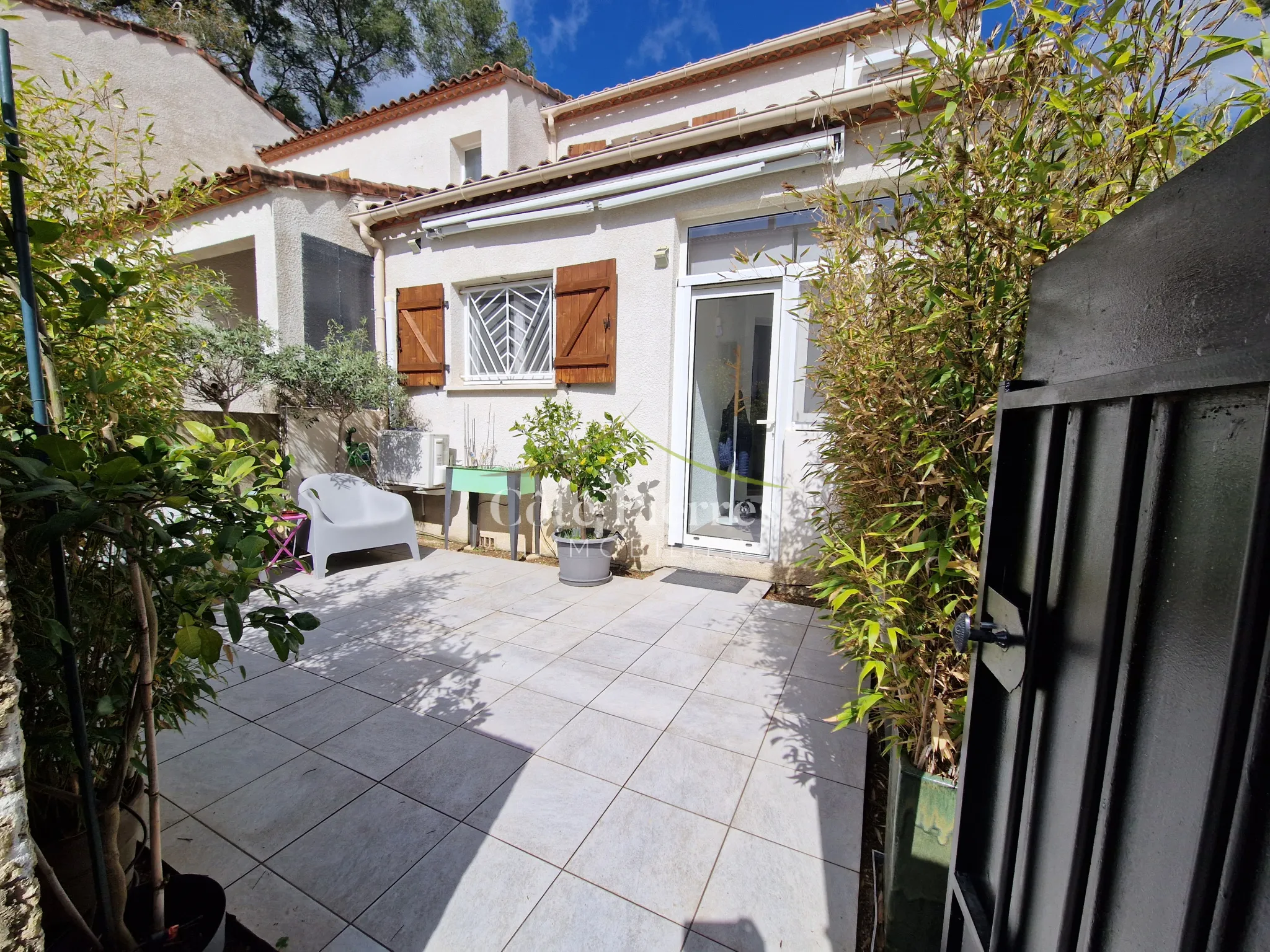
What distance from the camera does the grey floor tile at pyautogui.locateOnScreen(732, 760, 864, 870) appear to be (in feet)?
6.07

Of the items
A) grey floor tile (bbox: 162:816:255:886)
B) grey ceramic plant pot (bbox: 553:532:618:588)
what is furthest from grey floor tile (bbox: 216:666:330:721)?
grey ceramic plant pot (bbox: 553:532:618:588)

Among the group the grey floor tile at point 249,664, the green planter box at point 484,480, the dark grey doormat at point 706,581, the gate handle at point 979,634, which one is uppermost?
the gate handle at point 979,634

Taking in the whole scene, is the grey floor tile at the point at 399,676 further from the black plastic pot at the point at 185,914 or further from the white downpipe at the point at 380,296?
the white downpipe at the point at 380,296

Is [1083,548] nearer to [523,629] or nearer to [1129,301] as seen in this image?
[1129,301]

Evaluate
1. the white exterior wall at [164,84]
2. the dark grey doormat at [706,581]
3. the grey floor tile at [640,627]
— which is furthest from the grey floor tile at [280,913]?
the white exterior wall at [164,84]

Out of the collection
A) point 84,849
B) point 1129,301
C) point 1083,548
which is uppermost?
point 1129,301

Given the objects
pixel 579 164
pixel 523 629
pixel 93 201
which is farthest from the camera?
pixel 579 164

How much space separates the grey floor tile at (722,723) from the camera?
2422 mm

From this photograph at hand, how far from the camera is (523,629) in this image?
366cm

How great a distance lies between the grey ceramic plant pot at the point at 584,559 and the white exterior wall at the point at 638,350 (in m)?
0.61

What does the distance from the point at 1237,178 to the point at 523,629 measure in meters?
3.68

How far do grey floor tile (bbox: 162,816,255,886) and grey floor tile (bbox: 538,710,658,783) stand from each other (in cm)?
107

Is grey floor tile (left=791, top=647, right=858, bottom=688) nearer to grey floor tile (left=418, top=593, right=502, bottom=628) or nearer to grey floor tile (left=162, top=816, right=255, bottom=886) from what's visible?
grey floor tile (left=418, top=593, right=502, bottom=628)

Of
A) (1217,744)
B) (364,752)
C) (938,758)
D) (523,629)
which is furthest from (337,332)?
(1217,744)
